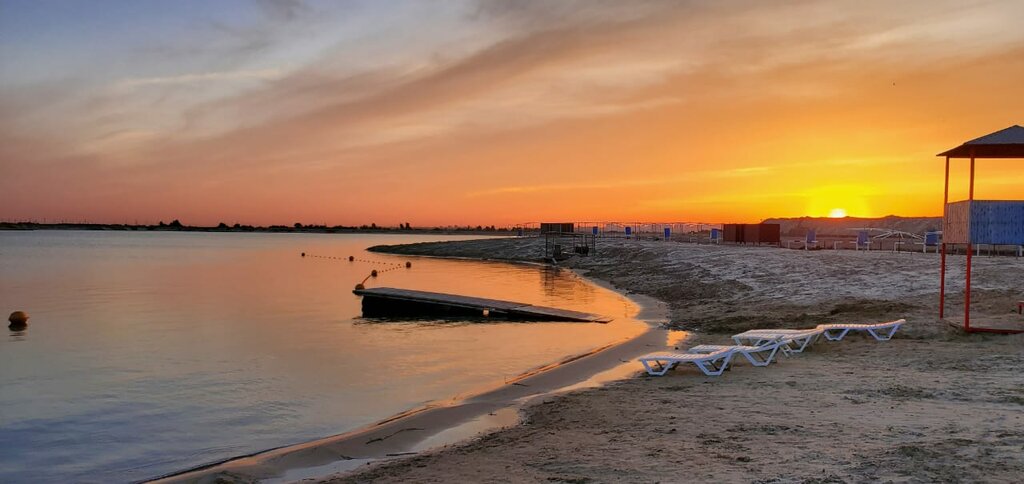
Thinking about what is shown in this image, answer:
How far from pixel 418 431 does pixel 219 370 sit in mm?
9462

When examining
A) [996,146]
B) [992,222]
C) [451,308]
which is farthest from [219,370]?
[996,146]

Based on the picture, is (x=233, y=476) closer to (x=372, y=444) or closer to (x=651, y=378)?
(x=372, y=444)

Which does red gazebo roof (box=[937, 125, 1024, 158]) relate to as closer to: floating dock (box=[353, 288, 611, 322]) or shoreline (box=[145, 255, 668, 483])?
shoreline (box=[145, 255, 668, 483])

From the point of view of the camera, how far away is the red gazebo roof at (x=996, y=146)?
15227mm

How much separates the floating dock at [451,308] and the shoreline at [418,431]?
8.66 metres

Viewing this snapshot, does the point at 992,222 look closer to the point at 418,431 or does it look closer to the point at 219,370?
the point at 418,431

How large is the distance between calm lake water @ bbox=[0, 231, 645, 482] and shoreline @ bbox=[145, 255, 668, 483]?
0.80 meters

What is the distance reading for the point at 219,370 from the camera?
1759 cm

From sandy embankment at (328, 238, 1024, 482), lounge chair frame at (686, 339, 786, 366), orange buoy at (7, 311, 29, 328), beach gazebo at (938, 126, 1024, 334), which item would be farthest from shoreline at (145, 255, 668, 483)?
orange buoy at (7, 311, 29, 328)

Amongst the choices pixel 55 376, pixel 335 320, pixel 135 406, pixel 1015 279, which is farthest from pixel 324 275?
pixel 1015 279

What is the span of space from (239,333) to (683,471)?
21069 mm

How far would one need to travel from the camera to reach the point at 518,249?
83.6 metres

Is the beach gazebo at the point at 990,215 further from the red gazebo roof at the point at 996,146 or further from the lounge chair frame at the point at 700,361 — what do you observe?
the lounge chair frame at the point at 700,361

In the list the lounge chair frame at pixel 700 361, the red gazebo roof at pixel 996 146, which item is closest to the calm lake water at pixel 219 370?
the lounge chair frame at pixel 700 361
